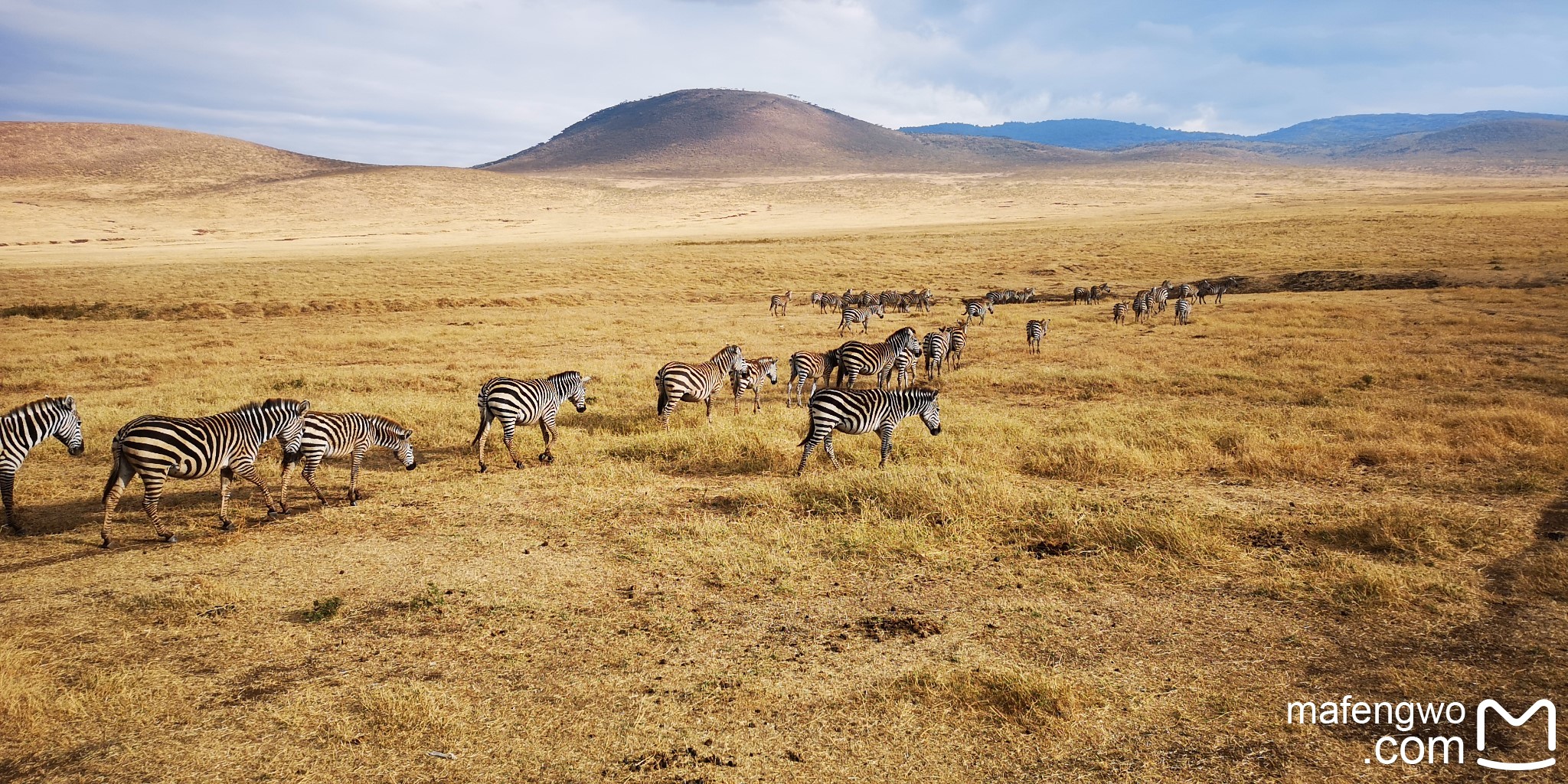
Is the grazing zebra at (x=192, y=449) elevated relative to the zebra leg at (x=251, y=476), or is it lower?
elevated

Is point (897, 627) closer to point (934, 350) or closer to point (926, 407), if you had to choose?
point (926, 407)

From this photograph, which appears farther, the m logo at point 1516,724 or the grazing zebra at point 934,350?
the grazing zebra at point 934,350

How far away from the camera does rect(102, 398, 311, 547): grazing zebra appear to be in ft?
31.1

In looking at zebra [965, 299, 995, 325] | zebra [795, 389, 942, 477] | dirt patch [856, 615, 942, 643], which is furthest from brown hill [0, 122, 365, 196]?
dirt patch [856, 615, 942, 643]

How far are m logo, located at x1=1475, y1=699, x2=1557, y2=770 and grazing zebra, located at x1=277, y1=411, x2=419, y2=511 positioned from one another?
39.6 ft

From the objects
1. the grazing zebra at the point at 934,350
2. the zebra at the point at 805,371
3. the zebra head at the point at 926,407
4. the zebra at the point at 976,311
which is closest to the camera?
the zebra head at the point at 926,407

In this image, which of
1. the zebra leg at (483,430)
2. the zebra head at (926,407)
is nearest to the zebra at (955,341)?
the zebra head at (926,407)

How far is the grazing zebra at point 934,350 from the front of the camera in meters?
20.3

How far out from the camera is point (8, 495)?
33.5ft

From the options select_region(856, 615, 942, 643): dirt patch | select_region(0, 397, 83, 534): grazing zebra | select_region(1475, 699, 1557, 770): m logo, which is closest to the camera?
select_region(1475, 699, 1557, 770): m logo

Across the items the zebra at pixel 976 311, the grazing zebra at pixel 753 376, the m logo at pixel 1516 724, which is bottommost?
the m logo at pixel 1516 724

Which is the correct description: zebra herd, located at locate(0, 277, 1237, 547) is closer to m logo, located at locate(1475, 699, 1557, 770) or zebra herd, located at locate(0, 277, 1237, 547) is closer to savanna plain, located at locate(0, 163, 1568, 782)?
savanna plain, located at locate(0, 163, 1568, 782)

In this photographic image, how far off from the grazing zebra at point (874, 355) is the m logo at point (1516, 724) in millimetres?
12487

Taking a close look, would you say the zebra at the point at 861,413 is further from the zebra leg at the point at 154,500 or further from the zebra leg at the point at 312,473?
the zebra leg at the point at 154,500
